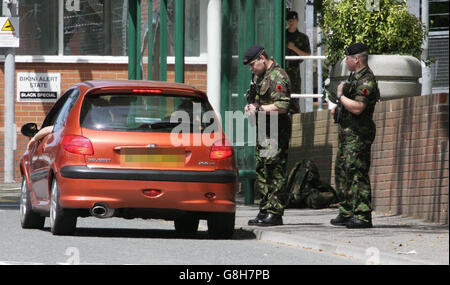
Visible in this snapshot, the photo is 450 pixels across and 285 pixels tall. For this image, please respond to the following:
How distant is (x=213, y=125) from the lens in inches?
493

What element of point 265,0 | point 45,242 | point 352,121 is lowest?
point 45,242

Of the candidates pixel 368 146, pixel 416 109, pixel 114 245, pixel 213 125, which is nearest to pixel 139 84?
pixel 213 125

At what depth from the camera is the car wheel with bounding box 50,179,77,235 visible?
12435mm

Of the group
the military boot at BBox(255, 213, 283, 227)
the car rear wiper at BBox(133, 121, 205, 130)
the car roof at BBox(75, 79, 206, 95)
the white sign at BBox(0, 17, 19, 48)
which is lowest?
the military boot at BBox(255, 213, 283, 227)

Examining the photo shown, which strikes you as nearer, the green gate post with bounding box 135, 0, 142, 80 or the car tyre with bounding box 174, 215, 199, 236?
the car tyre with bounding box 174, 215, 199, 236

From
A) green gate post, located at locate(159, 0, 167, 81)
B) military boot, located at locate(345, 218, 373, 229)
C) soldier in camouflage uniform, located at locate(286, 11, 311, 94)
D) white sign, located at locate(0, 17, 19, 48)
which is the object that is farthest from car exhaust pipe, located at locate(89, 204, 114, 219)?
white sign, located at locate(0, 17, 19, 48)

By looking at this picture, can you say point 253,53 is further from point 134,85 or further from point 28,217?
point 28,217

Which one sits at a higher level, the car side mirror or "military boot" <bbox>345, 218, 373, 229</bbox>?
the car side mirror

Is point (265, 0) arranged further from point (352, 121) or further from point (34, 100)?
point (34, 100)

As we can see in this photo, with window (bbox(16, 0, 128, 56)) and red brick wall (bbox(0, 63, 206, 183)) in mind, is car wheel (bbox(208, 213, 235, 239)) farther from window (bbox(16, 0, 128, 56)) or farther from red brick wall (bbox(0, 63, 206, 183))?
window (bbox(16, 0, 128, 56))

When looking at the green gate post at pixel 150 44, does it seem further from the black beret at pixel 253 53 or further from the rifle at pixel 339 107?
the rifle at pixel 339 107

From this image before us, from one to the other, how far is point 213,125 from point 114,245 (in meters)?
1.51

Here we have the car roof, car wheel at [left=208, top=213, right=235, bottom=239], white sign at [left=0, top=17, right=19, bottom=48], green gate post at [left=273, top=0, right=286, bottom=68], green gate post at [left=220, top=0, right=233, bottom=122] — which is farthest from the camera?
white sign at [left=0, top=17, right=19, bottom=48]

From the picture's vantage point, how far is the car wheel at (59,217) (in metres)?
12.4
